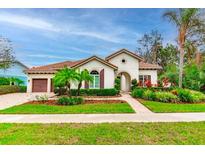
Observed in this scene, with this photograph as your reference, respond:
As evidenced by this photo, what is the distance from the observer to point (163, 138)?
6.55m

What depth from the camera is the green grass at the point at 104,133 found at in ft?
20.5

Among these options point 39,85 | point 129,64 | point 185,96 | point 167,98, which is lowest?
point 167,98

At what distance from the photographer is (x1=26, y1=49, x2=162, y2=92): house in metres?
25.0

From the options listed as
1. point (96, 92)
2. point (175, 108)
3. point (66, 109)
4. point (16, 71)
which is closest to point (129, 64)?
point (96, 92)

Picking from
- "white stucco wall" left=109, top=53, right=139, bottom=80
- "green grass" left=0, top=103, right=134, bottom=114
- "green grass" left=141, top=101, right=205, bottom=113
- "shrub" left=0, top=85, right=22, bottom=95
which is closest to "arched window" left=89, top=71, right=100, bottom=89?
"white stucco wall" left=109, top=53, right=139, bottom=80

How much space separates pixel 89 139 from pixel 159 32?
47.6 metres

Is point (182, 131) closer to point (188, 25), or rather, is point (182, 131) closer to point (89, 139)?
point (89, 139)

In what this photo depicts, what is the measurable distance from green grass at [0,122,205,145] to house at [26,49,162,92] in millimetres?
16623

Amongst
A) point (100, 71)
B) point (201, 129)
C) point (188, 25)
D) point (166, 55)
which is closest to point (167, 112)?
point (201, 129)

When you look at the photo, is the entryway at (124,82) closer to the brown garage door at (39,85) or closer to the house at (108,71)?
the house at (108,71)

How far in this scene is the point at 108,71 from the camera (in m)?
25.2

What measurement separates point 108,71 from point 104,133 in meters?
18.4

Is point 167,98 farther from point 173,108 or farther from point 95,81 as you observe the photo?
point 95,81
